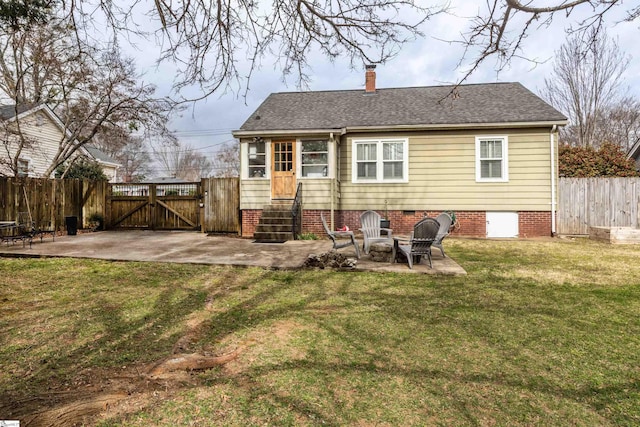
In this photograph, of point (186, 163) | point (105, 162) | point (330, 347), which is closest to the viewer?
point (330, 347)

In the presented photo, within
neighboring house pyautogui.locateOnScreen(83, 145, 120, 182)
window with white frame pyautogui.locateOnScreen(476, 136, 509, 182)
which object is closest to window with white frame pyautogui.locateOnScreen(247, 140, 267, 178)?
window with white frame pyautogui.locateOnScreen(476, 136, 509, 182)

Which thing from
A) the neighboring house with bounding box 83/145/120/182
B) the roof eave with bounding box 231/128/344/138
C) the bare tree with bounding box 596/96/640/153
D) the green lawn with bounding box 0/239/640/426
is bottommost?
the green lawn with bounding box 0/239/640/426

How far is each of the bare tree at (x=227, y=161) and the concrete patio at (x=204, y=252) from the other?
1353 inches

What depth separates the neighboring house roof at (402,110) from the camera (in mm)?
11704

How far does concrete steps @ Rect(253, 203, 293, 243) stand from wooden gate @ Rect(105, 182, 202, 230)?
3768 mm

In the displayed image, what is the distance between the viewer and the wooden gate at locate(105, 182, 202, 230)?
13477 millimetres

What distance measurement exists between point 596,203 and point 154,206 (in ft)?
55.1

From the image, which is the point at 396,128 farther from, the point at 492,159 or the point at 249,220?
the point at 249,220

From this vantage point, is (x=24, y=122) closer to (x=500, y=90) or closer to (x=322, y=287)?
(x=322, y=287)

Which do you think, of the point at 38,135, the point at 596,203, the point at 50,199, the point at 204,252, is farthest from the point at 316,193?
the point at 38,135

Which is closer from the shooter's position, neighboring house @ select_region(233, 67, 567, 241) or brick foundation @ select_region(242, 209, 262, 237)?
neighboring house @ select_region(233, 67, 567, 241)

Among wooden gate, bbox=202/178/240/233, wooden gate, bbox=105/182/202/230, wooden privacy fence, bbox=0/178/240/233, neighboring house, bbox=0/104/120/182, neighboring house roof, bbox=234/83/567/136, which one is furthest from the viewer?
neighboring house, bbox=0/104/120/182

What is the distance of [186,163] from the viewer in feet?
178

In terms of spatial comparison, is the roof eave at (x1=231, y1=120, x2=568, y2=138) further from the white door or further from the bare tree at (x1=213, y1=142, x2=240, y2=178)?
the bare tree at (x1=213, y1=142, x2=240, y2=178)
